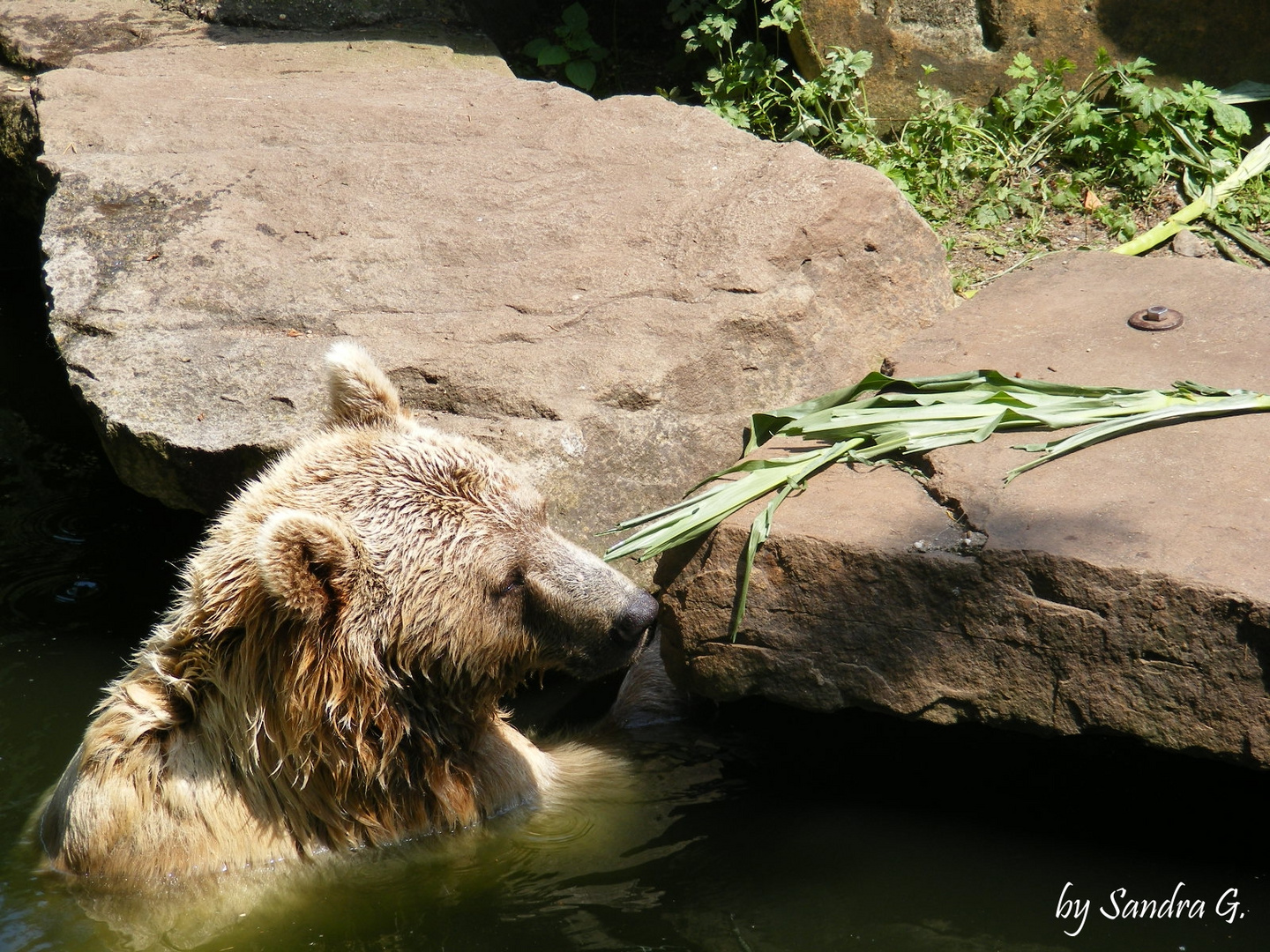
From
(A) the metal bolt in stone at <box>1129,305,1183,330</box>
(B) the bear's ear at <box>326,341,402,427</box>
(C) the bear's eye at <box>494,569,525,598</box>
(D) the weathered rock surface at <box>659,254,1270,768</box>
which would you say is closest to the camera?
(D) the weathered rock surface at <box>659,254,1270,768</box>

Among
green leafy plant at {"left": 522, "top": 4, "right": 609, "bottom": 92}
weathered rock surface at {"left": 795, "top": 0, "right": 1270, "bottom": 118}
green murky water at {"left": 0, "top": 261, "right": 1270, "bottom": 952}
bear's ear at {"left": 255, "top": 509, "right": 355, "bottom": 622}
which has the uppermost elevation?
weathered rock surface at {"left": 795, "top": 0, "right": 1270, "bottom": 118}

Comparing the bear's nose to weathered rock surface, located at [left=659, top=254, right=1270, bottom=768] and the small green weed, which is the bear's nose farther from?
the small green weed

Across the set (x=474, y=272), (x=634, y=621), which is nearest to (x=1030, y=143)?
(x=474, y=272)

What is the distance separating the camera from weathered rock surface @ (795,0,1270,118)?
774 cm

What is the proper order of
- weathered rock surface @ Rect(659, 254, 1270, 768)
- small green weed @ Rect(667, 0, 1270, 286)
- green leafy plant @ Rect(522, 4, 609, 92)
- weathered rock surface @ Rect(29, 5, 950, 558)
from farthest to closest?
green leafy plant @ Rect(522, 4, 609, 92), small green weed @ Rect(667, 0, 1270, 286), weathered rock surface @ Rect(29, 5, 950, 558), weathered rock surface @ Rect(659, 254, 1270, 768)

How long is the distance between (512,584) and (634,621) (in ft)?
1.45

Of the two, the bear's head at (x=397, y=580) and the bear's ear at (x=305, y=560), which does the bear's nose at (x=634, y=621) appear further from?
the bear's ear at (x=305, y=560)

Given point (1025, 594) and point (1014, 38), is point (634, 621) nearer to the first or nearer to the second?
point (1025, 594)

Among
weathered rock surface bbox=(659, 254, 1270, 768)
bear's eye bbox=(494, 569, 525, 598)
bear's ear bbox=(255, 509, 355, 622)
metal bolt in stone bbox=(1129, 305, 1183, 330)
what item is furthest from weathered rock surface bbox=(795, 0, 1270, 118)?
bear's ear bbox=(255, 509, 355, 622)

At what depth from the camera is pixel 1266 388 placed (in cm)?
459

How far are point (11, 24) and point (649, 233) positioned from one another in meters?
5.93

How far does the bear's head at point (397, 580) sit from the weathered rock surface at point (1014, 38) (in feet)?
18.1

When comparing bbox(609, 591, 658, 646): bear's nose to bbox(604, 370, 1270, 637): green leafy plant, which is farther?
bbox(604, 370, 1270, 637): green leafy plant

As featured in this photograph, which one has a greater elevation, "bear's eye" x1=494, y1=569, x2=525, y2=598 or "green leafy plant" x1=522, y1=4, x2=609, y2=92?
"green leafy plant" x1=522, y1=4, x2=609, y2=92
